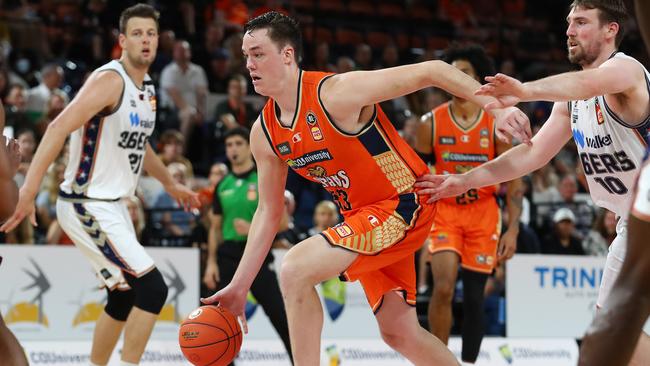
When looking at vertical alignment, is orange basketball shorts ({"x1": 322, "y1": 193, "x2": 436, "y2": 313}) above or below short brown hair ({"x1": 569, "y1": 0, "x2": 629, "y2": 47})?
below

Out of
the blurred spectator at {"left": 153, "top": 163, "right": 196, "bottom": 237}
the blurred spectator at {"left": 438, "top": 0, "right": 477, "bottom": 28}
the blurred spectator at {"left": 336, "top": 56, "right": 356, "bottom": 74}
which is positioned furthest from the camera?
the blurred spectator at {"left": 438, "top": 0, "right": 477, "bottom": 28}

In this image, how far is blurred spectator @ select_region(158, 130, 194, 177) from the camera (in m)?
11.2

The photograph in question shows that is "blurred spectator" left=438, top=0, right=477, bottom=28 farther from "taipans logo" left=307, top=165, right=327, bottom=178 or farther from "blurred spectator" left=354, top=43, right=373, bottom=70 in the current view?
"taipans logo" left=307, top=165, right=327, bottom=178

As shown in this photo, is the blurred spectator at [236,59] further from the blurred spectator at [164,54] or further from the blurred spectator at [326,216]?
the blurred spectator at [326,216]

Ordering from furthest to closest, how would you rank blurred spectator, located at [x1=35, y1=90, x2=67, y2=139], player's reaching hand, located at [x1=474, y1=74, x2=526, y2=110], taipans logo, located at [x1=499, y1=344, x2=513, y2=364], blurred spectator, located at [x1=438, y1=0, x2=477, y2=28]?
1. blurred spectator, located at [x1=438, y1=0, x2=477, y2=28]
2. blurred spectator, located at [x1=35, y1=90, x2=67, y2=139]
3. taipans logo, located at [x1=499, y1=344, x2=513, y2=364]
4. player's reaching hand, located at [x1=474, y1=74, x2=526, y2=110]

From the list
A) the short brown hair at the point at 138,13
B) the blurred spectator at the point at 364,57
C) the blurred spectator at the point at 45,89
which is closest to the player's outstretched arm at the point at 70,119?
the short brown hair at the point at 138,13

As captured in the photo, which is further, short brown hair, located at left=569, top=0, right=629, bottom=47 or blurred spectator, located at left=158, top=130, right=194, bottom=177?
blurred spectator, located at left=158, top=130, right=194, bottom=177

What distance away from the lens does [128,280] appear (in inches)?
259

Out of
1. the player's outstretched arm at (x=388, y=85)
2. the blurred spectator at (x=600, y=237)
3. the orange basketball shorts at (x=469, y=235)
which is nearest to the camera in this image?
the player's outstretched arm at (x=388, y=85)

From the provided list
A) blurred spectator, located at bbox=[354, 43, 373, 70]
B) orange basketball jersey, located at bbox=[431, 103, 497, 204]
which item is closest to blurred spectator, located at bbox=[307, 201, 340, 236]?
orange basketball jersey, located at bbox=[431, 103, 497, 204]

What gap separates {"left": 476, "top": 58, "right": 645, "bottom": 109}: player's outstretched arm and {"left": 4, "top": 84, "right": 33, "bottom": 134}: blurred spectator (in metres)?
7.83

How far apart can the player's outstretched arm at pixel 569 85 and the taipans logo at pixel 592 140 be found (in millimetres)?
370

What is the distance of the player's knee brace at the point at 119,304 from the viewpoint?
668 centimetres

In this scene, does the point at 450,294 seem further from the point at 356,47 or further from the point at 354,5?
the point at 354,5
